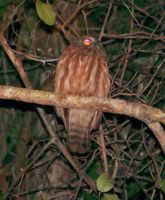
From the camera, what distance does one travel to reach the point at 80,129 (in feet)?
18.4

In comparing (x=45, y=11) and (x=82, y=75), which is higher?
(x=45, y=11)

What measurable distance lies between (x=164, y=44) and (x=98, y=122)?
1.25 meters

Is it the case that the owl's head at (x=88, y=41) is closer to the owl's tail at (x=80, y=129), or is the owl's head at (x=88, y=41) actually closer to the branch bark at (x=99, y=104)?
the owl's tail at (x=80, y=129)

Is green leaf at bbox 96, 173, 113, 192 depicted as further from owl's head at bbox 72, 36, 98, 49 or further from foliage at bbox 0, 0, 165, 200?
owl's head at bbox 72, 36, 98, 49

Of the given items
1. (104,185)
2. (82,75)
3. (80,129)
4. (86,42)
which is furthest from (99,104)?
(80,129)

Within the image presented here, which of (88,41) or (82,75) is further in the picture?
(88,41)

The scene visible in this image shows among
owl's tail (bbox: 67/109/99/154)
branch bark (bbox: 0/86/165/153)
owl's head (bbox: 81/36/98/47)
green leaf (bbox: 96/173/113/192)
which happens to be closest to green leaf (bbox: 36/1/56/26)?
branch bark (bbox: 0/86/165/153)

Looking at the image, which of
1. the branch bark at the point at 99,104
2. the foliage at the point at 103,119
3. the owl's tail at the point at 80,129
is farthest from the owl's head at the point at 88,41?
the branch bark at the point at 99,104

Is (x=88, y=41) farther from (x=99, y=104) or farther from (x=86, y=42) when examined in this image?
(x=99, y=104)

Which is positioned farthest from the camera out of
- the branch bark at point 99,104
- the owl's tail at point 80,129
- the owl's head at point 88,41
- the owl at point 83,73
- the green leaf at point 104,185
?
the owl's tail at point 80,129

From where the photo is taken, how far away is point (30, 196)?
605cm

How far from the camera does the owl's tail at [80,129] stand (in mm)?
5434

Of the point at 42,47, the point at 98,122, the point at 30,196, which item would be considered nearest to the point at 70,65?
Answer: the point at 98,122

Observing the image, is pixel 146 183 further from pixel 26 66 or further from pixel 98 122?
pixel 26 66
